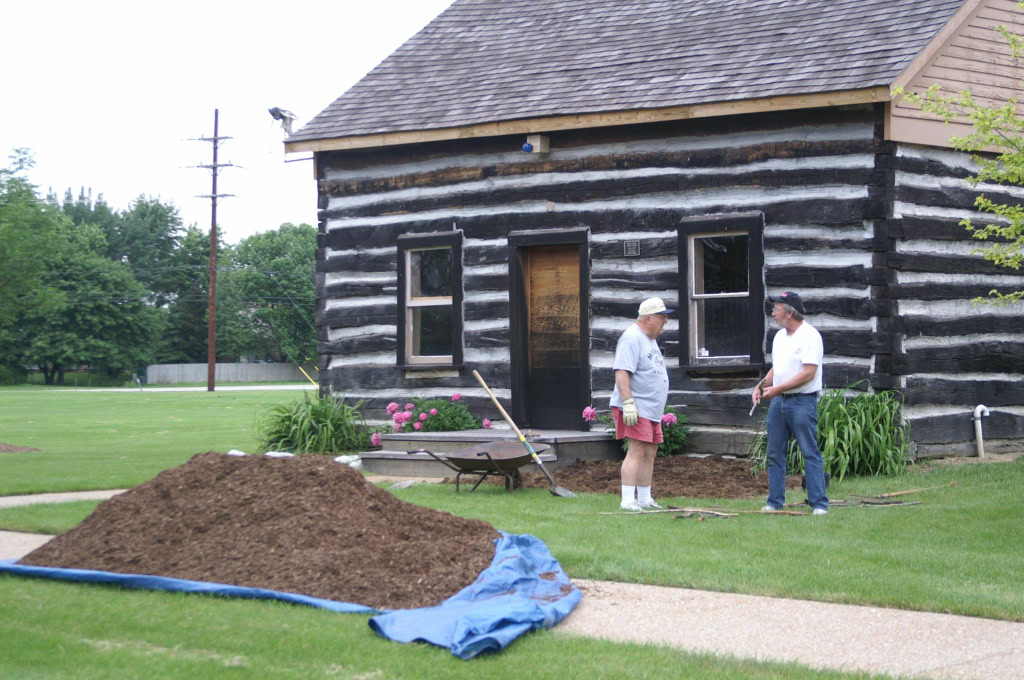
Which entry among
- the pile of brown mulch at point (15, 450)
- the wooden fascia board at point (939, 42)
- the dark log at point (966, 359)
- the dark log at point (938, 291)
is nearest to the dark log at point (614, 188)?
the wooden fascia board at point (939, 42)

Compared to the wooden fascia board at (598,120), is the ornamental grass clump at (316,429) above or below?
below

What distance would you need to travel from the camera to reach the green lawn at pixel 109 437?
12.6m

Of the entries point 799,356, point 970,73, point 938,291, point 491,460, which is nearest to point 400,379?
point 491,460

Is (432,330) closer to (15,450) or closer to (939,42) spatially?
(15,450)

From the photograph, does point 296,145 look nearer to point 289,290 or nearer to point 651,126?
point 651,126

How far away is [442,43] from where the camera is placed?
16.9m

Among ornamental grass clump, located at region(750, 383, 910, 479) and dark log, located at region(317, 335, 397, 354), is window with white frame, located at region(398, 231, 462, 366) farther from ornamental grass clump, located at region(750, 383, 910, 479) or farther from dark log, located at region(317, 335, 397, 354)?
ornamental grass clump, located at region(750, 383, 910, 479)

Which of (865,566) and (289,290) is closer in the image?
(865,566)

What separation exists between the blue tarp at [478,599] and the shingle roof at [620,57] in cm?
722

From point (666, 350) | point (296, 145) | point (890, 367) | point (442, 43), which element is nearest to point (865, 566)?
point (890, 367)

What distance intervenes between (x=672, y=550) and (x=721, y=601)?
1350mm

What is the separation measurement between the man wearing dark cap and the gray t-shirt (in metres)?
0.81

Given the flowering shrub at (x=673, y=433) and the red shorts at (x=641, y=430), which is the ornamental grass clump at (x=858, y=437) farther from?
the red shorts at (x=641, y=430)

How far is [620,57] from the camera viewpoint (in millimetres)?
14461
